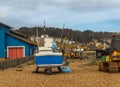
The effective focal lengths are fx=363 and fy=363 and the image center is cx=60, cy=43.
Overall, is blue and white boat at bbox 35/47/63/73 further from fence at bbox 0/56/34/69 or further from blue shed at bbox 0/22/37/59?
blue shed at bbox 0/22/37/59

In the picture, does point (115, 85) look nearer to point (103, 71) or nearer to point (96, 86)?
point (96, 86)

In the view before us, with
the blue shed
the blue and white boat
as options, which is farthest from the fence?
the blue shed

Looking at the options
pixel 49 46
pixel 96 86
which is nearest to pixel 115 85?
pixel 96 86

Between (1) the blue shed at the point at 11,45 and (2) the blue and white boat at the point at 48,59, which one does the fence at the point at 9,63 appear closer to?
(2) the blue and white boat at the point at 48,59

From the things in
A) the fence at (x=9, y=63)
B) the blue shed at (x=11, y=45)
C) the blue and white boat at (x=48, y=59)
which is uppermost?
the blue shed at (x=11, y=45)

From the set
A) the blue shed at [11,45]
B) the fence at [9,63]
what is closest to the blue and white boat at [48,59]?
the fence at [9,63]

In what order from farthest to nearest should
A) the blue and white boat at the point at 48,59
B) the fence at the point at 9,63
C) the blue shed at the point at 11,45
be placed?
the blue shed at the point at 11,45 < the fence at the point at 9,63 < the blue and white boat at the point at 48,59

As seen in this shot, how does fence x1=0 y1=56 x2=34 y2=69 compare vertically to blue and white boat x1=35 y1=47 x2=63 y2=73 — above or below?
below

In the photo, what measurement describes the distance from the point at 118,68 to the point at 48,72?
17.1 feet

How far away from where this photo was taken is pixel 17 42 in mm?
55250

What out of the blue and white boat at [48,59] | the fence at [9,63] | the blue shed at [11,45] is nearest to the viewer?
the blue and white boat at [48,59]

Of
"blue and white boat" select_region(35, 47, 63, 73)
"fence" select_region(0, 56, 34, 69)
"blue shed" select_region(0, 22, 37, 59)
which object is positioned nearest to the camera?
"blue and white boat" select_region(35, 47, 63, 73)

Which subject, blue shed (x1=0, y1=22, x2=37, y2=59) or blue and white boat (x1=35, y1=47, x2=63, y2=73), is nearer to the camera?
blue and white boat (x1=35, y1=47, x2=63, y2=73)

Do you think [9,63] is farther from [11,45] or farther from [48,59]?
[11,45]
